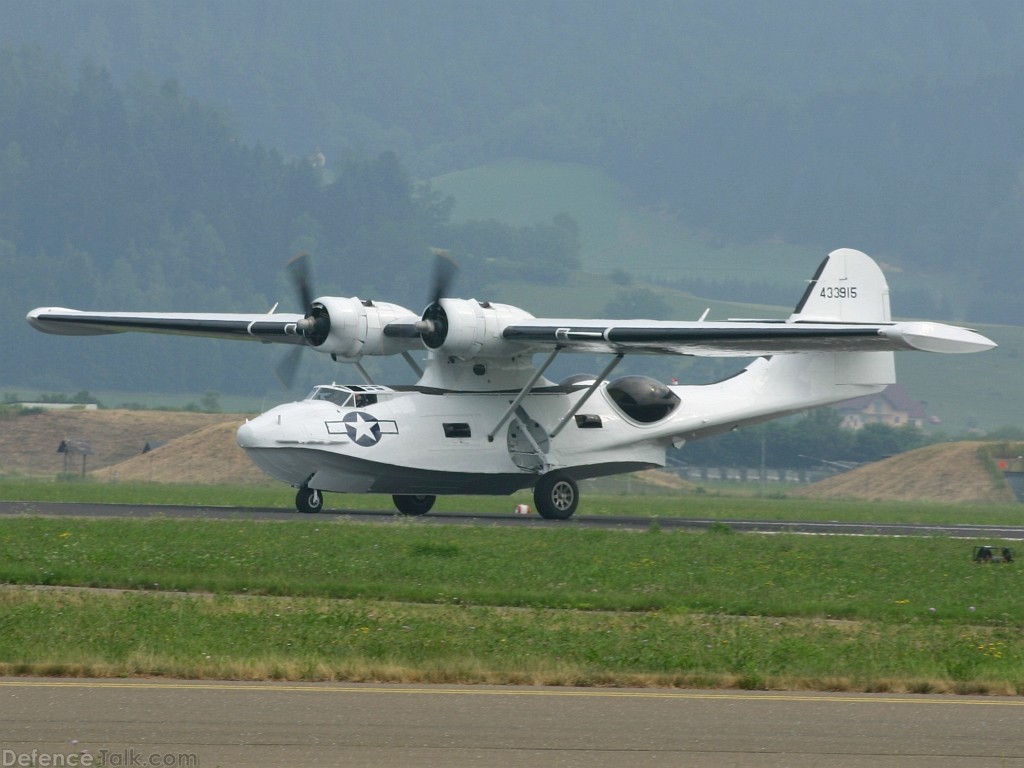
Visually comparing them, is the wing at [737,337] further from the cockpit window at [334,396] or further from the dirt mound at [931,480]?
the dirt mound at [931,480]

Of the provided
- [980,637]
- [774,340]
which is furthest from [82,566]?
[774,340]

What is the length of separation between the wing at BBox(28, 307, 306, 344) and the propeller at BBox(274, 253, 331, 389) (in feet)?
1.46

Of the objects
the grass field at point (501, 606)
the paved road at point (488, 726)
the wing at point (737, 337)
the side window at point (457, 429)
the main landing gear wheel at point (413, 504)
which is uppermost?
the wing at point (737, 337)

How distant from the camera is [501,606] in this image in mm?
17750

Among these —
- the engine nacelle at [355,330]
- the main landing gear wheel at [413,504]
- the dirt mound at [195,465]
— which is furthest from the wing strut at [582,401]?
the dirt mound at [195,465]

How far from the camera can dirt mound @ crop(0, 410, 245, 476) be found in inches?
2953

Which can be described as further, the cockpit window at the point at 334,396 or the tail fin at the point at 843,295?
the tail fin at the point at 843,295

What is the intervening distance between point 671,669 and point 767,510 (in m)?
34.3

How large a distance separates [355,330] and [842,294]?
1146 cm

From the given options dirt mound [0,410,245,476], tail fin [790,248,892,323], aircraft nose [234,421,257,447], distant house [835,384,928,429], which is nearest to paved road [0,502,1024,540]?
aircraft nose [234,421,257,447]

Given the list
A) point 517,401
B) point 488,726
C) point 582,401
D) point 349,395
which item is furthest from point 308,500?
point 488,726

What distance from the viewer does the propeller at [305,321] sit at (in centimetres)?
3197

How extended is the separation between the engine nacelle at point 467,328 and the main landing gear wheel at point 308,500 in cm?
378

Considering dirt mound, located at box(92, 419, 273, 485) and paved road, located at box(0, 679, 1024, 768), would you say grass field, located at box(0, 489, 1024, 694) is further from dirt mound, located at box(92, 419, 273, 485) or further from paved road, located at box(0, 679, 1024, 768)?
dirt mound, located at box(92, 419, 273, 485)
